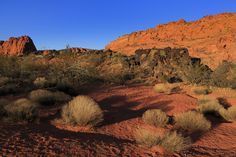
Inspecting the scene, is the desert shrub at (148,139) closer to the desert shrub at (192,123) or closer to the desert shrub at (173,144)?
the desert shrub at (173,144)

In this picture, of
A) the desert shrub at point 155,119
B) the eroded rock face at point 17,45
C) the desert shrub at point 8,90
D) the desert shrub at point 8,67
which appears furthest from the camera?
the eroded rock face at point 17,45

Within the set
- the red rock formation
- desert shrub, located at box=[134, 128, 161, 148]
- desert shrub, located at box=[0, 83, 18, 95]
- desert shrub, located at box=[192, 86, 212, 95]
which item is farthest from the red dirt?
the red rock formation

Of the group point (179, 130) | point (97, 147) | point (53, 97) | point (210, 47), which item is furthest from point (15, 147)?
point (210, 47)

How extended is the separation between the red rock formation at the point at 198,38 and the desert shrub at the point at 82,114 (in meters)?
44.4

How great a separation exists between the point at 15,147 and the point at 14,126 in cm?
221

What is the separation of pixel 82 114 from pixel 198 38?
67.9 m

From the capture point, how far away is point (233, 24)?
73562 millimetres

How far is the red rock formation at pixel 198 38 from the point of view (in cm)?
5862

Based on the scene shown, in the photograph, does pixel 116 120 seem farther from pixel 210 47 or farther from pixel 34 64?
pixel 210 47

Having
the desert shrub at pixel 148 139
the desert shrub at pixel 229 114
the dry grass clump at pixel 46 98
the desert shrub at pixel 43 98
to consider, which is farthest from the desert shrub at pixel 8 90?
the desert shrub at pixel 229 114

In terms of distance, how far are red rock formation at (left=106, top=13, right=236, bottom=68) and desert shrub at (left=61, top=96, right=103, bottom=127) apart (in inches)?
1747

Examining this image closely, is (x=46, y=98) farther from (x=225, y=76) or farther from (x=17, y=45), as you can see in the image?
(x=17, y=45)

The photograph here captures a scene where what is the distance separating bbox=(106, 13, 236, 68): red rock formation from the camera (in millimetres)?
58625

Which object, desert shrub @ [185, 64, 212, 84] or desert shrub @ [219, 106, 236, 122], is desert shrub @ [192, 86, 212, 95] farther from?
desert shrub @ [219, 106, 236, 122]
